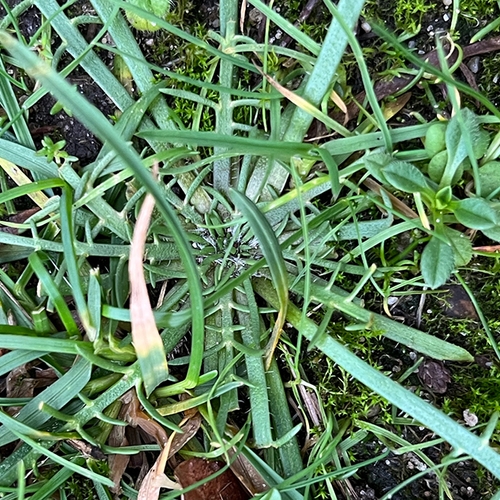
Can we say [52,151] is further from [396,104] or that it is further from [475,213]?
[475,213]

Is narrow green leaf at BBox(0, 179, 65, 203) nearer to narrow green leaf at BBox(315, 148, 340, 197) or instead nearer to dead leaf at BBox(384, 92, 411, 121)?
narrow green leaf at BBox(315, 148, 340, 197)

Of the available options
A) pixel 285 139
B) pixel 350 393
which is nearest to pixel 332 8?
pixel 285 139

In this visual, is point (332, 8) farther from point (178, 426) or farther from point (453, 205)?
point (178, 426)

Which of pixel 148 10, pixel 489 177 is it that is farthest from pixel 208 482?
pixel 148 10

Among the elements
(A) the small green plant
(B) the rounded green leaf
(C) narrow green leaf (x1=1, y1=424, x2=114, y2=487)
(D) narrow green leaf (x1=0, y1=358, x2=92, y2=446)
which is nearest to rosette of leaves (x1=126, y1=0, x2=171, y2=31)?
(A) the small green plant

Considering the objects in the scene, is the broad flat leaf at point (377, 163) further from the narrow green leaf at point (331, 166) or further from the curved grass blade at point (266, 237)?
the curved grass blade at point (266, 237)

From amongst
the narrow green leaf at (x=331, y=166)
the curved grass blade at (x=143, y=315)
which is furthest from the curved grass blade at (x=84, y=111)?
the narrow green leaf at (x=331, y=166)
